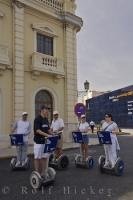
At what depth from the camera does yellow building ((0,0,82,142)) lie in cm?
1702

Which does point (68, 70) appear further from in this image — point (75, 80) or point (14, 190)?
point (14, 190)

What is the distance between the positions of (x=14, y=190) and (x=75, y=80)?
1429cm

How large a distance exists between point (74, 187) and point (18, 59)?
11255 millimetres

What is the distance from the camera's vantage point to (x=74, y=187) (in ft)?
24.1

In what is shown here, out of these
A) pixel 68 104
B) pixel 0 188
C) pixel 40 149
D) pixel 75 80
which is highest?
pixel 75 80

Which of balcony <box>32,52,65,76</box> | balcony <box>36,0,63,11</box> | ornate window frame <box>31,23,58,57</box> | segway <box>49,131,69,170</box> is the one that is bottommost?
segway <box>49,131,69,170</box>

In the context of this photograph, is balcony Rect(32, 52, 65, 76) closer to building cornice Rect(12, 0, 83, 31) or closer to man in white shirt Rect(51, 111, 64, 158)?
building cornice Rect(12, 0, 83, 31)

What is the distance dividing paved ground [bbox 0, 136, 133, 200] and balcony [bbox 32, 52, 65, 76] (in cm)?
945

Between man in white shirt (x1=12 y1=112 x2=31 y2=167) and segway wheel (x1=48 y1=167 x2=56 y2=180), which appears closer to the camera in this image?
segway wheel (x1=48 y1=167 x2=56 y2=180)

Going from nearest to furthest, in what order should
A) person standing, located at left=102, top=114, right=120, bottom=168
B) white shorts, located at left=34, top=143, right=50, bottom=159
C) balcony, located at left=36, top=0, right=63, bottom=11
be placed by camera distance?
1. white shorts, located at left=34, top=143, right=50, bottom=159
2. person standing, located at left=102, top=114, right=120, bottom=168
3. balcony, located at left=36, top=0, right=63, bottom=11

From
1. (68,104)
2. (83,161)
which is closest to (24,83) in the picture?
(68,104)

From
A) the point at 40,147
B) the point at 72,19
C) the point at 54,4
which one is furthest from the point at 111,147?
the point at 72,19

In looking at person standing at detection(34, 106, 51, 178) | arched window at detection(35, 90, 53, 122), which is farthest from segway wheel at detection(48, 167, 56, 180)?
arched window at detection(35, 90, 53, 122)

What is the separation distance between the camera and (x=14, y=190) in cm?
708
